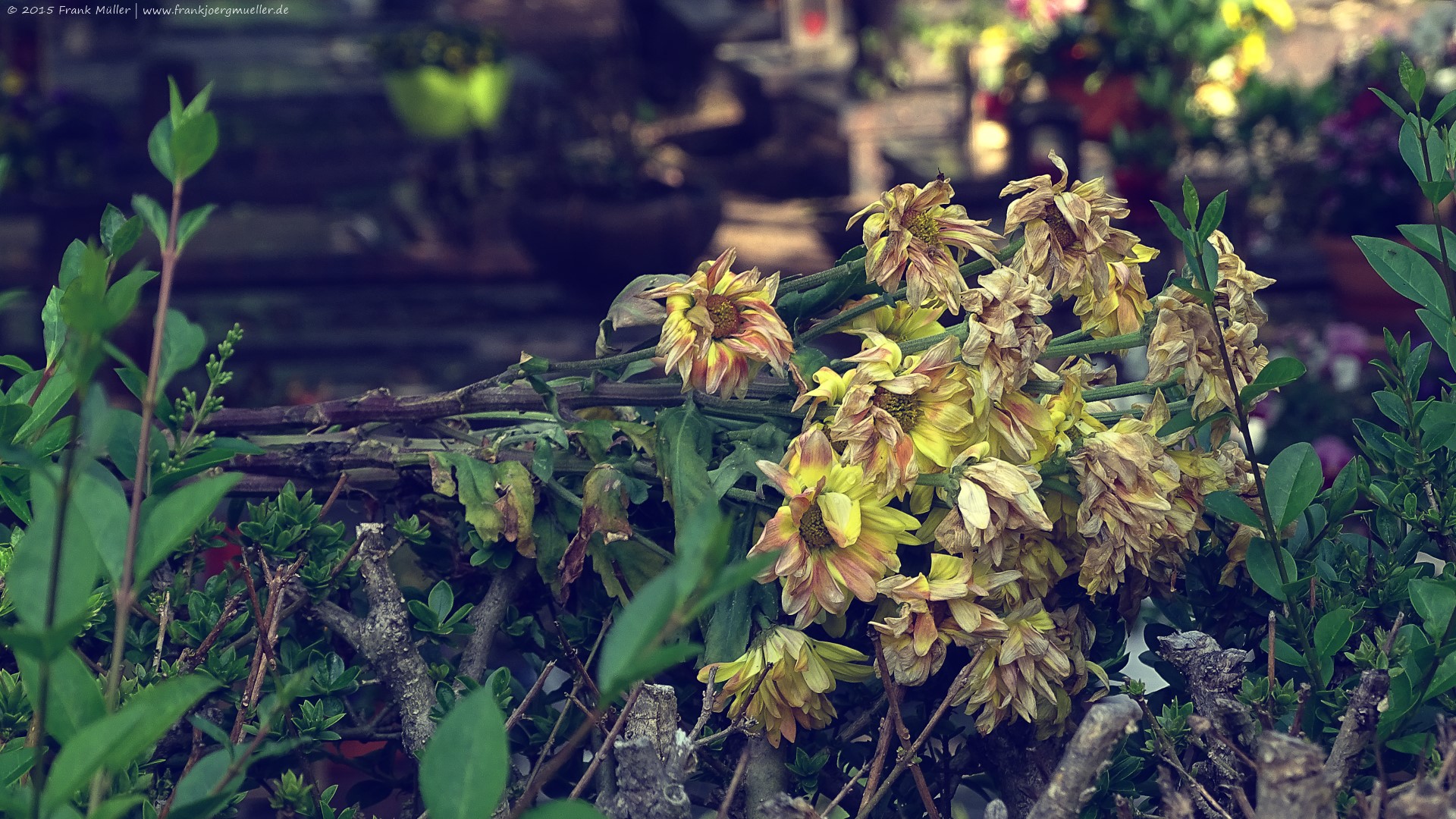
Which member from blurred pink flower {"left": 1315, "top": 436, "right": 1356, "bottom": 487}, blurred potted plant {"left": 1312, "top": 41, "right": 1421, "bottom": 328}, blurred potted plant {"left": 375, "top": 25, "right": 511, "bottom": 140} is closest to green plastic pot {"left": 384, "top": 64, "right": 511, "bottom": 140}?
blurred potted plant {"left": 375, "top": 25, "right": 511, "bottom": 140}

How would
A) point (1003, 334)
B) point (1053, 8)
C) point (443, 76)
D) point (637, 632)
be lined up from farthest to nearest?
point (443, 76)
point (1053, 8)
point (1003, 334)
point (637, 632)

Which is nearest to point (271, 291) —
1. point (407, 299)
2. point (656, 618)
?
point (407, 299)

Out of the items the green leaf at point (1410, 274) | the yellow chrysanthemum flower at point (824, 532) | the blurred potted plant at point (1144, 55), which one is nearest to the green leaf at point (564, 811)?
the yellow chrysanthemum flower at point (824, 532)

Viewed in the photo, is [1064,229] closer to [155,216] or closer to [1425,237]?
[1425,237]

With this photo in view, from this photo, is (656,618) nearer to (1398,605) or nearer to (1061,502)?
(1061,502)

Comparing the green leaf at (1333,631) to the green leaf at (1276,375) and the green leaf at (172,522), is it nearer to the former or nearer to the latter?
the green leaf at (1276,375)

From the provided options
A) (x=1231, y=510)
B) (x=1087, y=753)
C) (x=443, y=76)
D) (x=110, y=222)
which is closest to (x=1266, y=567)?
(x=1231, y=510)

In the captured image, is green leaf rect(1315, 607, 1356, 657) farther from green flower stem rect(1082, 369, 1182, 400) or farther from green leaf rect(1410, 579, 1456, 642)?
green flower stem rect(1082, 369, 1182, 400)
